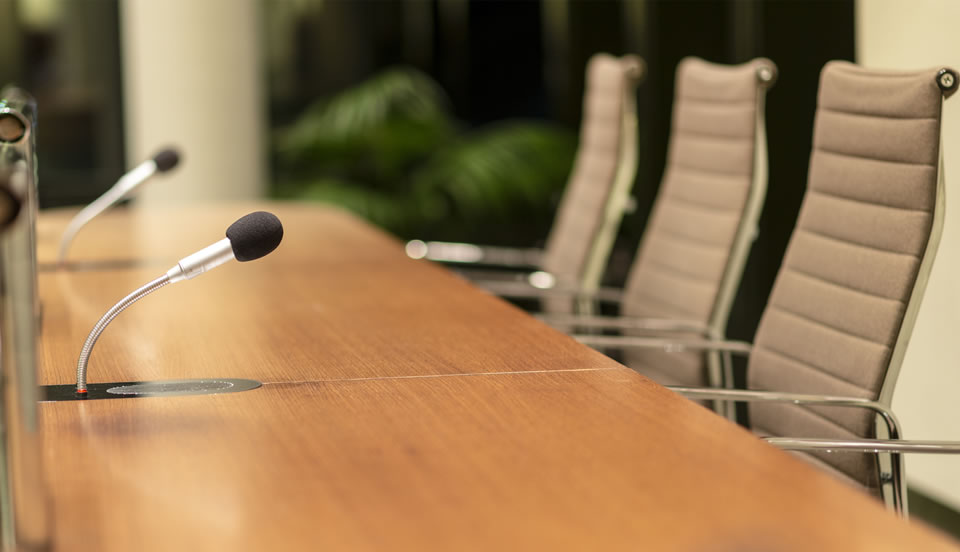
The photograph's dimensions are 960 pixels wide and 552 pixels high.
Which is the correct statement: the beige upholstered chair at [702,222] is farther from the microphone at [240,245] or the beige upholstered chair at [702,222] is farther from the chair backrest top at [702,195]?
the microphone at [240,245]

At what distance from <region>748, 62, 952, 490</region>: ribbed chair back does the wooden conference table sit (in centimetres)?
55

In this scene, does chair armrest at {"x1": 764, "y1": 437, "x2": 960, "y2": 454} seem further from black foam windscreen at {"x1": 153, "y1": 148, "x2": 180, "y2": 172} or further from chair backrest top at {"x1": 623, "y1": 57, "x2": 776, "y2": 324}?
black foam windscreen at {"x1": 153, "y1": 148, "x2": 180, "y2": 172}

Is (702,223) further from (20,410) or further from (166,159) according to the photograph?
(20,410)

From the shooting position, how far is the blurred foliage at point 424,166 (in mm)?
6418

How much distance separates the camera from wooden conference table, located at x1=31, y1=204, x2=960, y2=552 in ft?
3.77

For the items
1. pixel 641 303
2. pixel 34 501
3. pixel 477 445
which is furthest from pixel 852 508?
pixel 641 303

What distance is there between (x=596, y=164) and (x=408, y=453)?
256 centimetres

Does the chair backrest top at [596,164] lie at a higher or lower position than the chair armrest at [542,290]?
higher

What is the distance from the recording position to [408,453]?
1.40m

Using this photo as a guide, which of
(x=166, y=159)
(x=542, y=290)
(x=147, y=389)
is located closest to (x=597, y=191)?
(x=542, y=290)

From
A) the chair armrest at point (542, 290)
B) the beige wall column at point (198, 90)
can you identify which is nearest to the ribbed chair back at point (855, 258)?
the chair armrest at point (542, 290)

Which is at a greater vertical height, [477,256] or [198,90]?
[198,90]

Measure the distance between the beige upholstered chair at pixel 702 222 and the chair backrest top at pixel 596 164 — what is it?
1.07 ft

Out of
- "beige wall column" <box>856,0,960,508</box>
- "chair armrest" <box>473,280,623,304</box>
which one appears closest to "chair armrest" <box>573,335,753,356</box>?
"beige wall column" <box>856,0,960,508</box>
